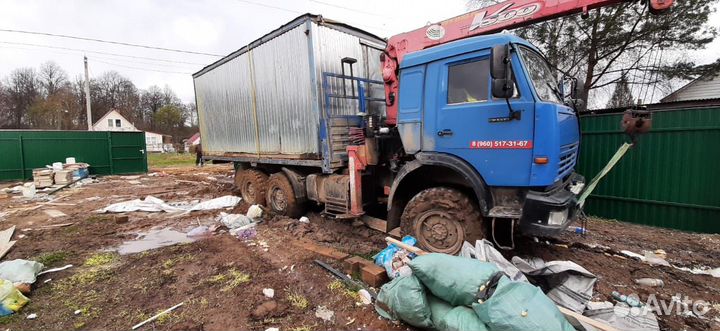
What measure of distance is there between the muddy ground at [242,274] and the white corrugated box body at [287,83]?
1.69 m

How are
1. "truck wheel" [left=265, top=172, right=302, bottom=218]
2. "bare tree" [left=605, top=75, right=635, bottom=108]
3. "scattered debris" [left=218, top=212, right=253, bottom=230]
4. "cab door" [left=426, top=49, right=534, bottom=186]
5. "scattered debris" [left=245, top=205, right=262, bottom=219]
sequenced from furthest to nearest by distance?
"bare tree" [left=605, top=75, right=635, bottom=108], "scattered debris" [left=245, top=205, right=262, bottom=219], "truck wheel" [left=265, top=172, right=302, bottom=218], "scattered debris" [left=218, top=212, right=253, bottom=230], "cab door" [left=426, top=49, right=534, bottom=186]

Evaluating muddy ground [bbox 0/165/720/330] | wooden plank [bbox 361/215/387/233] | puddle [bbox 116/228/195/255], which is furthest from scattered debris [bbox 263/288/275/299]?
puddle [bbox 116/228/195/255]

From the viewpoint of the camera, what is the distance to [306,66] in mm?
5043

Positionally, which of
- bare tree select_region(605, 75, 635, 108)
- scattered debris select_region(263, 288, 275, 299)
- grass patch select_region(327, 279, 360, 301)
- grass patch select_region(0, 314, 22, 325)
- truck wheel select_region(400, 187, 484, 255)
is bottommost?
grass patch select_region(0, 314, 22, 325)

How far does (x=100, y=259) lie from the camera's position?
4.45 metres

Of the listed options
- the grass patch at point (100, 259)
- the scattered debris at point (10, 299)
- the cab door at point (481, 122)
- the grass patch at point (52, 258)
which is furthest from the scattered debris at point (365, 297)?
the grass patch at point (52, 258)

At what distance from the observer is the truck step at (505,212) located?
3.25m

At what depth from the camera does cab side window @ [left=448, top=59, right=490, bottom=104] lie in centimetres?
343

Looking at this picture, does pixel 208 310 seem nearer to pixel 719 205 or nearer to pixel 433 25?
pixel 433 25

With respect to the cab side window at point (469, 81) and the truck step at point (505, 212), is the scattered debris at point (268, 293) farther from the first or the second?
the cab side window at point (469, 81)

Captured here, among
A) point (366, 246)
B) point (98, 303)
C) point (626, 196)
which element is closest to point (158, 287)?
point (98, 303)

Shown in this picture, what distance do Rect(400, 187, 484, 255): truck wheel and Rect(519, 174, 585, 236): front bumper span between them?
523 millimetres

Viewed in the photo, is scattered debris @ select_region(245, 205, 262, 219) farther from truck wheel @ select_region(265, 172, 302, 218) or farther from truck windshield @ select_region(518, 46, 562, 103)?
truck windshield @ select_region(518, 46, 562, 103)

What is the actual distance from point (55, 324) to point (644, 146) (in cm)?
863
